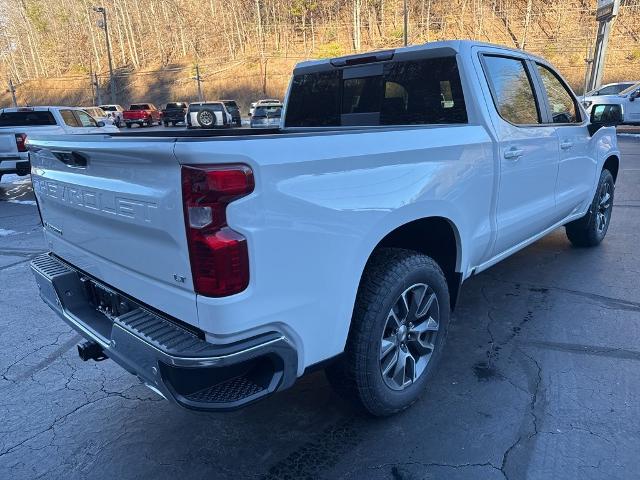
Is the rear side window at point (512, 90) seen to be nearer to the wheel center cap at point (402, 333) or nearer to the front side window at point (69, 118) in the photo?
the wheel center cap at point (402, 333)

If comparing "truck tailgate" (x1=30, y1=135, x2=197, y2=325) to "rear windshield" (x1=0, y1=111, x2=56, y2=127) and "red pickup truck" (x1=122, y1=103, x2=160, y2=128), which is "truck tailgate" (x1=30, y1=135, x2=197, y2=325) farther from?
"red pickup truck" (x1=122, y1=103, x2=160, y2=128)

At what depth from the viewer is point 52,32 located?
77.4 meters

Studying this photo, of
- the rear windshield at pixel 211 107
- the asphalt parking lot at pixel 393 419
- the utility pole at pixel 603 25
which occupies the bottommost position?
the asphalt parking lot at pixel 393 419

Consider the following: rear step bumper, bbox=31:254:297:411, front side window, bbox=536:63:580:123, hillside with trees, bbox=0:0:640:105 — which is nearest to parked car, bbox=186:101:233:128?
hillside with trees, bbox=0:0:640:105

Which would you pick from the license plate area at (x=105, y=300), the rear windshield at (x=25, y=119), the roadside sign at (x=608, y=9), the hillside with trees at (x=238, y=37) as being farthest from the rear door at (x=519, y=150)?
the hillside with trees at (x=238, y=37)

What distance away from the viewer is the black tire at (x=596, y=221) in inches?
205

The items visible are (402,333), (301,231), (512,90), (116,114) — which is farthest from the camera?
(116,114)

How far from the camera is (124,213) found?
2012 millimetres

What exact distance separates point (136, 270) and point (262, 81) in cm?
5123

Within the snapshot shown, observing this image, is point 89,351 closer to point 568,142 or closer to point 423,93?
point 423,93

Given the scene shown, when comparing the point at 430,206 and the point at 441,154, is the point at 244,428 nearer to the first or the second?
the point at 430,206

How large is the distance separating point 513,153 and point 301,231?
1.98m

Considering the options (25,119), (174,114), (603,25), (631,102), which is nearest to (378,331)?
(25,119)

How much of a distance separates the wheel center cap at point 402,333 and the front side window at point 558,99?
8.16ft
